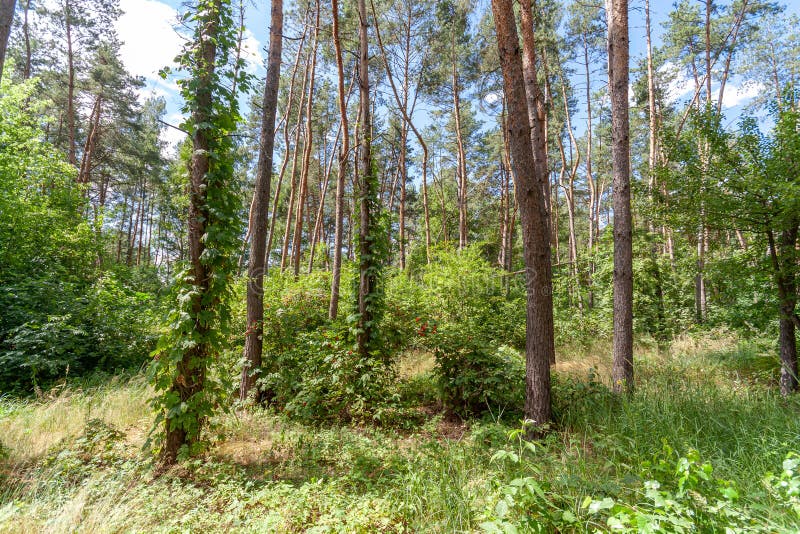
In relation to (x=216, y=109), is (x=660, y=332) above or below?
below

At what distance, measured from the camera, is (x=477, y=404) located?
4.69 meters

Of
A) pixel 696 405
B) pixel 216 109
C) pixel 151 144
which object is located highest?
pixel 151 144

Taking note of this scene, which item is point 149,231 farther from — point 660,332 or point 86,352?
point 660,332

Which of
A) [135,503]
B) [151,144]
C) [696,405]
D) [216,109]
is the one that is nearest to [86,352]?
[135,503]

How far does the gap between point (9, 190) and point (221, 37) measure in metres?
7.47

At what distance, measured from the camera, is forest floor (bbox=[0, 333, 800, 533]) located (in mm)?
2414

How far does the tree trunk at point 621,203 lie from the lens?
15.8 ft

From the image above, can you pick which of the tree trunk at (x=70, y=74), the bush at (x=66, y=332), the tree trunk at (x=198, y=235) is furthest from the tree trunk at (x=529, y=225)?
the tree trunk at (x=70, y=74)

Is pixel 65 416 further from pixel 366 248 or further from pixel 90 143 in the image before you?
pixel 90 143

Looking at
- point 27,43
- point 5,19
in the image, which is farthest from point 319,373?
point 27,43

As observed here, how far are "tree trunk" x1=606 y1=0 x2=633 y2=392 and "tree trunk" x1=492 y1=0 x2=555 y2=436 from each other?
1.69 m

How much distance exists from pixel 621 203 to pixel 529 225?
6.92 ft

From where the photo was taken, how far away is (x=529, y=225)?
12.9 feet

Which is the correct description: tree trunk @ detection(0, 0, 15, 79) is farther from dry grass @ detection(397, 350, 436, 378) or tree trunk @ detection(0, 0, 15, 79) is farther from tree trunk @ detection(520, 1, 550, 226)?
tree trunk @ detection(520, 1, 550, 226)
